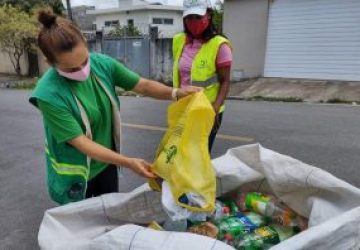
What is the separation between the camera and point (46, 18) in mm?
1815

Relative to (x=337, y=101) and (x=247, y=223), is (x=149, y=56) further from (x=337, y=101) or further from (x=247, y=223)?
(x=247, y=223)

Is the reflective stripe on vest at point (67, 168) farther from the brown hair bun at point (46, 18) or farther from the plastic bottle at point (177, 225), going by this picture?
the brown hair bun at point (46, 18)

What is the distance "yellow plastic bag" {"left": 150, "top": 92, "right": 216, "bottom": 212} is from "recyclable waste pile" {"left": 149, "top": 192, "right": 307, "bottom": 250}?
6.6 inches

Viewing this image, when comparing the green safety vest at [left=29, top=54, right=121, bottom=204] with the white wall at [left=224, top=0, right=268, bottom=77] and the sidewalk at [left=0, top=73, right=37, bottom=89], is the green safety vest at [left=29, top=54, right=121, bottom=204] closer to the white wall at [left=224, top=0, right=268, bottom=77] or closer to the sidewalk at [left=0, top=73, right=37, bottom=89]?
the white wall at [left=224, top=0, right=268, bottom=77]

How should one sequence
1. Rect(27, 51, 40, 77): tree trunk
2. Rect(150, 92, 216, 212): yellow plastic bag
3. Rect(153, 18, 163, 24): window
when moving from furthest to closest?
Rect(153, 18, 163, 24): window, Rect(27, 51, 40, 77): tree trunk, Rect(150, 92, 216, 212): yellow plastic bag

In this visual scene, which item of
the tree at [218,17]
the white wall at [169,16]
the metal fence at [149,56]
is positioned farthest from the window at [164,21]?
the metal fence at [149,56]

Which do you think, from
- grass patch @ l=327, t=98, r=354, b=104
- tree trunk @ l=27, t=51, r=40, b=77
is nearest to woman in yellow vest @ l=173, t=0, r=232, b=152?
grass patch @ l=327, t=98, r=354, b=104

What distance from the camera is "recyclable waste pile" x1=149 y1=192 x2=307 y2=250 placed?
6.46 feet

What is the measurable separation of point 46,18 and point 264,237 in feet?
4.74

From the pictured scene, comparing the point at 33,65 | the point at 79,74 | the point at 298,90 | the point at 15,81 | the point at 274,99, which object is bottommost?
the point at 15,81

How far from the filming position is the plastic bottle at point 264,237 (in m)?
1.98

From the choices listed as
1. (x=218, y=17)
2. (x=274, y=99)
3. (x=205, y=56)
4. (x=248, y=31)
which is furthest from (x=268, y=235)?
(x=218, y=17)

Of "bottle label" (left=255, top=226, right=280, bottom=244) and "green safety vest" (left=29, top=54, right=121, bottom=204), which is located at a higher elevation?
"green safety vest" (left=29, top=54, right=121, bottom=204)

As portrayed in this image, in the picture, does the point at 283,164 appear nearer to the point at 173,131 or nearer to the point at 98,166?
the point at 173,131
